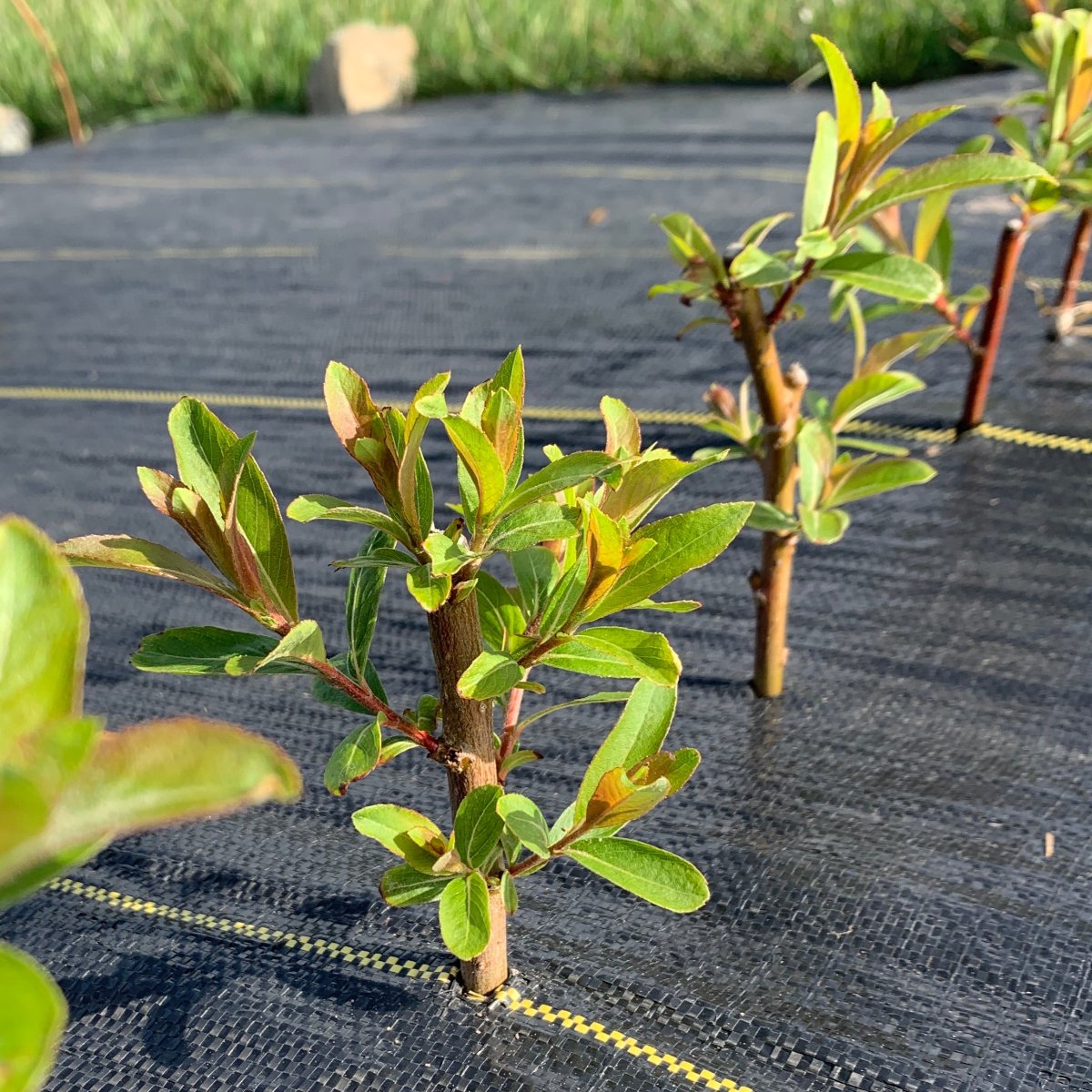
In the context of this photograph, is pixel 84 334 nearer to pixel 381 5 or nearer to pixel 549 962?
pixel 549 962

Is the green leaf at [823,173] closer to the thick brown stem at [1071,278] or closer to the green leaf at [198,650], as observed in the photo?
the green leaf at [198,650]

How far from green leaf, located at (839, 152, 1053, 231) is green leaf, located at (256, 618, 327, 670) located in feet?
2.16

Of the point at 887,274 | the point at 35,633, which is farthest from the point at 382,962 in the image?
the point at 887,274

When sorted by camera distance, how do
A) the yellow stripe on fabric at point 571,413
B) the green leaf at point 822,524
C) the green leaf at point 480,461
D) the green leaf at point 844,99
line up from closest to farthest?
the green leaf at point 480,461 → the green leaf at point 844,99 → the green leaf at point 822,524 → the yellow stripe on fabric at point 571,413

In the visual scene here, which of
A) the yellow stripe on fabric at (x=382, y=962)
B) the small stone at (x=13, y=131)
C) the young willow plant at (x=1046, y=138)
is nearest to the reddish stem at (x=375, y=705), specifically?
the yellow stripe on fabric at (x=382, y=962)

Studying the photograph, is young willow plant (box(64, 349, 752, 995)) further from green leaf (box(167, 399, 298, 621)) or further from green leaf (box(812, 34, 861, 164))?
green leaf (box(812, 34, 861, 164))

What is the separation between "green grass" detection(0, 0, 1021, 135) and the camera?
4473 mm

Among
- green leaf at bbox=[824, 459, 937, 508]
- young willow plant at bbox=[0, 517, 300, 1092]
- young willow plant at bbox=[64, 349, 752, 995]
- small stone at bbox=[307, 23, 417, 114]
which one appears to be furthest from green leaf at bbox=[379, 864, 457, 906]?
small stone at bbox=[307, 23, 417, 114]

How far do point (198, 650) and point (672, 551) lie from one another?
0.33m

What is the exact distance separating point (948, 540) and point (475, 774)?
3.49ft

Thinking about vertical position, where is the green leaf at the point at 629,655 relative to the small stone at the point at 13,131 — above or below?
above

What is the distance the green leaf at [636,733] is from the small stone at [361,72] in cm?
452

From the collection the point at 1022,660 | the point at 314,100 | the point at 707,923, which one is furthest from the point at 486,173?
the point at 707,923

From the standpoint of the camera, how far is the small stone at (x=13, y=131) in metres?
5.59
